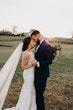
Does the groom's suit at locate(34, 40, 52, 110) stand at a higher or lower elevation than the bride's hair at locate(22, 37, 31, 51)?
lower

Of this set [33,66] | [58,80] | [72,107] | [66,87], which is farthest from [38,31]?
[58,80]

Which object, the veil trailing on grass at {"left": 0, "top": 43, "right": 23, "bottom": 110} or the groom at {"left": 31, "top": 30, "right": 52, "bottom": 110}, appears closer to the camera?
the groom at {"left": 31, "top": 30, "right": 52, "bottom": 110}

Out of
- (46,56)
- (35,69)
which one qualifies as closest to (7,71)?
(35,69)

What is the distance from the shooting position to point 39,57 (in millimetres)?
7598

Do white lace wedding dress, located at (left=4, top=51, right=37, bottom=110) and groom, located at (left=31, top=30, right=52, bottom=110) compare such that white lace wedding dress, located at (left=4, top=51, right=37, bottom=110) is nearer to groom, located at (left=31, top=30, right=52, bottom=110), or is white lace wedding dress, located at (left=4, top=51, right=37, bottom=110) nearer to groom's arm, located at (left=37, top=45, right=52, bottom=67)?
groom, located at (left=31, top=30, right=52, bottom=110)

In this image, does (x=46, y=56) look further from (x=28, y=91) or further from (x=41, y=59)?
(x=28, y=91)

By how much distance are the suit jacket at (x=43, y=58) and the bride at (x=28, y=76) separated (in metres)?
0.16

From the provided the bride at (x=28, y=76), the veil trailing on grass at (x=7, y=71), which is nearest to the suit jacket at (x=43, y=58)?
the bride at (x=28, y=76)

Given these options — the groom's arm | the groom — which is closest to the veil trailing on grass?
the groom

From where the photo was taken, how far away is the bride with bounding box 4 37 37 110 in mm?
7828

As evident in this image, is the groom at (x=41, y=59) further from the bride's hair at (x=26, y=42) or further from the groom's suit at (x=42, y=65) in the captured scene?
the bride's hair at (x=26, y=42)

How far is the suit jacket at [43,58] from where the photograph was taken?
7.49m

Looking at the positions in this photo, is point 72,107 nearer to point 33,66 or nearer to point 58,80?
point 33,66

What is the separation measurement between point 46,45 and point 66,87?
19.2 ft
